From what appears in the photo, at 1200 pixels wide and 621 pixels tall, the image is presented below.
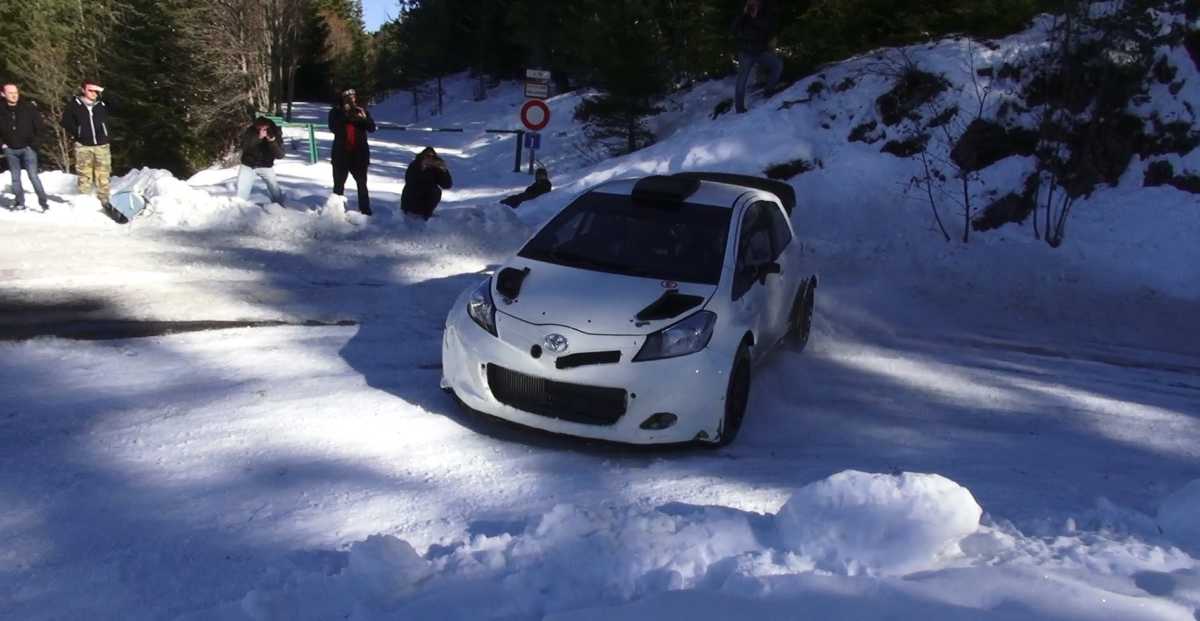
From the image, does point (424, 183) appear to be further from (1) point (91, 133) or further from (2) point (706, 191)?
(2) point (706, 191)

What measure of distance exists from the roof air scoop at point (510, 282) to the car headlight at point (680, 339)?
0.92 m

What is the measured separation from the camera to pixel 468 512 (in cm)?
446

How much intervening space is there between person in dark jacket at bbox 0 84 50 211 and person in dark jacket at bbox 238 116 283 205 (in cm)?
233

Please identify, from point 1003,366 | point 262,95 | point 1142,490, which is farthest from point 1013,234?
point 262,95

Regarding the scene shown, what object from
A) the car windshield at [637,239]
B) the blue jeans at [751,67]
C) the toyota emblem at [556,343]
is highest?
the blue jeans at [751,67]

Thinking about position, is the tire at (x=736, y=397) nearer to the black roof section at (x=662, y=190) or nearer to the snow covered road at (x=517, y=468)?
the snow covered road at (x=517, y=468)

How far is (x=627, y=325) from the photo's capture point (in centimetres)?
536

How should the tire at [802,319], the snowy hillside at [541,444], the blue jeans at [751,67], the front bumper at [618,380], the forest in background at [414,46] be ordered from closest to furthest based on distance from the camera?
the snowy hillside at [541,444] → the front bumper at [618,380] → the tire at [802,319] → the blue jeans at [751,67] → the forest in background at [414,46]

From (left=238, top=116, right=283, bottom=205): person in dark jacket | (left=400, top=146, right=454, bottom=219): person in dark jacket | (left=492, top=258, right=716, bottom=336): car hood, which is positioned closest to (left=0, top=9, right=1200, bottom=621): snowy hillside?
(left=400, top=146, right=454, bottom=219): person in dark jacket

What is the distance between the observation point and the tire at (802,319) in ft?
25.5

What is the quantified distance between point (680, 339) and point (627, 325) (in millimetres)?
321

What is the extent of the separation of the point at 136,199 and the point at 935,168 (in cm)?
1074

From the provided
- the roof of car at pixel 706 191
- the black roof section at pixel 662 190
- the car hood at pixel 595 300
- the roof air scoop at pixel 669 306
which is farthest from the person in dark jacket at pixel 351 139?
the roof air scoop at pixel 669 306

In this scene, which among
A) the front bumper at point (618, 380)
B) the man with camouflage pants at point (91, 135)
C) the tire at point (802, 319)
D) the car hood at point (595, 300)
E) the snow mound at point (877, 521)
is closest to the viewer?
the snow mound at point (877, 521)
